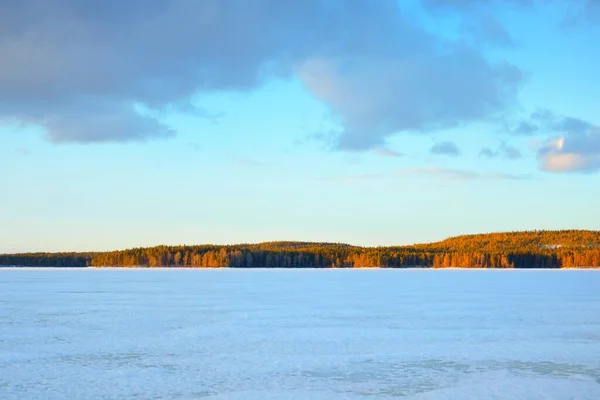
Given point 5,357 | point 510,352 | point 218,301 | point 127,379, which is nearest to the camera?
point 127,379

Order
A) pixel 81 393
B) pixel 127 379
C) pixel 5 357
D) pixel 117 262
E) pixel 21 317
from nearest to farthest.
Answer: pixel 81 393 < pixel 127 379 < pixel 5 357 < pixel 21 317 < pixel 117 262

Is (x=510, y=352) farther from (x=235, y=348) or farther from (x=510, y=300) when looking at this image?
(x=510, y=300)

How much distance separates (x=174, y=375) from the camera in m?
13.4

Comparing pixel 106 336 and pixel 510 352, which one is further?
pixel 106 336

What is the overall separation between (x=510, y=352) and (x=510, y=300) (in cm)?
1833

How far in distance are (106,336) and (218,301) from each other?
1378 cm

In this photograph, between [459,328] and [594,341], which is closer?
[594,341]

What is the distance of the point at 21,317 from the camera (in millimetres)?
23906

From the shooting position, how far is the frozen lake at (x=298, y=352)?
40.0 ft

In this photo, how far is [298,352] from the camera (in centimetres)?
1633

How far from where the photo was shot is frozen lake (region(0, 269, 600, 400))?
1220 cm

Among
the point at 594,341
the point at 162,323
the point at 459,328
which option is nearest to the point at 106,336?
the point at 162,323

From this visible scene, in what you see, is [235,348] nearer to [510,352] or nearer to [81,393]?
[81,393]

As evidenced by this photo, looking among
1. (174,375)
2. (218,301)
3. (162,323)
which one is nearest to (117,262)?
(218,301)
